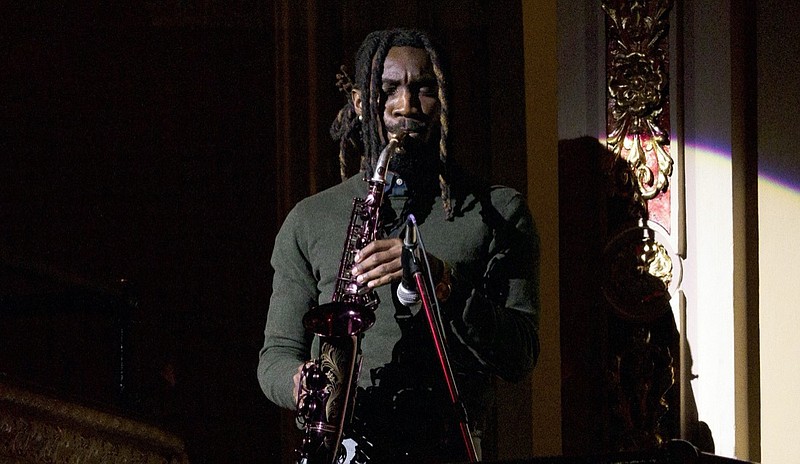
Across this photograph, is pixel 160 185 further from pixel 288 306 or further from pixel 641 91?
pixel 641 91

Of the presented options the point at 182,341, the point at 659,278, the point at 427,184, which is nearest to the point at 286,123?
the point at 182,341

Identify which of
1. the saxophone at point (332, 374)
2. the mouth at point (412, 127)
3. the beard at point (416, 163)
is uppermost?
the mouth at point (412, 127)

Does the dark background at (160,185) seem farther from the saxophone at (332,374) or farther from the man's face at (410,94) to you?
the saxophone at (332,374)

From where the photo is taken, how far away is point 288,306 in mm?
2100

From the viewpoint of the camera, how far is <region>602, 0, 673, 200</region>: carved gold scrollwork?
2686 millimetres

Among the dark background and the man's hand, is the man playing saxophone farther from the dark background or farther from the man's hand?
the dark background

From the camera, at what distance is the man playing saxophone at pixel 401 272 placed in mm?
1914

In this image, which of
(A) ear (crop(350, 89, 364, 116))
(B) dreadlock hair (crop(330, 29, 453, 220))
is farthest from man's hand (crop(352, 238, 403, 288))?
(A) ear (crop(350, 89, 364, 116))

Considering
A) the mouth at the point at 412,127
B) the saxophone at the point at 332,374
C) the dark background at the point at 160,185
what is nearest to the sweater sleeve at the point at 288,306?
the saxophone at the point at 332,374

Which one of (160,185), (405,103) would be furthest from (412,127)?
(160,185)

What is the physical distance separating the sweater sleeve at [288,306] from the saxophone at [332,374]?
0.60 ft

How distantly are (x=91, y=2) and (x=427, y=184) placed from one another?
156 cm

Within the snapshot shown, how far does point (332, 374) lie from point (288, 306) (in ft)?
1.04

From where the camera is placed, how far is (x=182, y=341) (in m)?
3.11
